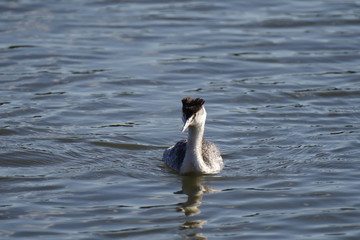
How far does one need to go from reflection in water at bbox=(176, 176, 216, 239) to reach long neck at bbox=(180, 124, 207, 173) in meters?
0.15

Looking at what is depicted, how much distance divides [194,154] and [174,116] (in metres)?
3.02

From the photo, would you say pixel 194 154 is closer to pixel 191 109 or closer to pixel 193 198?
pixel 191 109

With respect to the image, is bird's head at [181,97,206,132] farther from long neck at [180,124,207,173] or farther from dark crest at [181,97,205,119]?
long neck at [180,124,207,173]

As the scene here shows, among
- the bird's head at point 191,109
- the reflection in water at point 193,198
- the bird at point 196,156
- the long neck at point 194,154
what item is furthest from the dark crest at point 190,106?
the reflection in water at point 193,198

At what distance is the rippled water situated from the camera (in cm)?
1241

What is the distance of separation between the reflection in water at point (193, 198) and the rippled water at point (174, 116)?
0.03 metres

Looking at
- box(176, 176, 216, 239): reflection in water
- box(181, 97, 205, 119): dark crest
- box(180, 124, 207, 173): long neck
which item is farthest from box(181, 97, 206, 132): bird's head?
box(176, 176, 216, 239): reflection in water

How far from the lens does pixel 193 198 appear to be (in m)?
13.4

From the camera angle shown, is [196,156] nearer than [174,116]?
Yes

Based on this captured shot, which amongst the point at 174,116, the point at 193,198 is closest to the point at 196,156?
the point at 193,198

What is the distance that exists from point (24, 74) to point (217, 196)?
7853 millimetres

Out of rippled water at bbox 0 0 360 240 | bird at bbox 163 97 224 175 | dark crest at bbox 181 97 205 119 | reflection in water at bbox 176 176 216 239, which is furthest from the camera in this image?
bird at bbox 163 97 224 175

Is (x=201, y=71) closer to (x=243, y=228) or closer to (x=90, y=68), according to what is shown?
(x=90, y=68)

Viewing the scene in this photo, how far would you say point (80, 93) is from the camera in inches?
Result: 734
